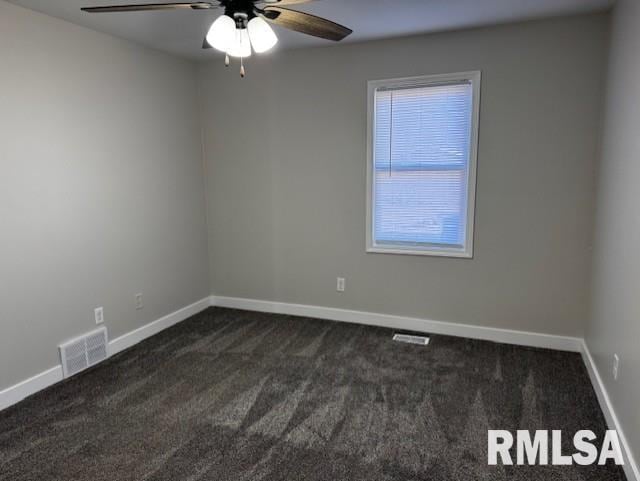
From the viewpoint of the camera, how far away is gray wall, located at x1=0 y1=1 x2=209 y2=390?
257 cm

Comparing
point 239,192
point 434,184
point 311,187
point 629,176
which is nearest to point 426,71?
point 434,184

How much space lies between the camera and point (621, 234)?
2.26 metres

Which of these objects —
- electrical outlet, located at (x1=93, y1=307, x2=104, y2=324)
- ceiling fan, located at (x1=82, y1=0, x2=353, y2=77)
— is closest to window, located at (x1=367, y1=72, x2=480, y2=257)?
ceiling fan, located at (x1=82, y1=0, x2=353, y2=77)

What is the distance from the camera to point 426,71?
10.9ft

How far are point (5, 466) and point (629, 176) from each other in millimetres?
3442

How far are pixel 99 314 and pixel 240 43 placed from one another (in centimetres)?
234

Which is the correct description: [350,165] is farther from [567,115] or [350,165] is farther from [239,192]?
[567,115]

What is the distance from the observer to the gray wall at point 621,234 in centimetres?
198

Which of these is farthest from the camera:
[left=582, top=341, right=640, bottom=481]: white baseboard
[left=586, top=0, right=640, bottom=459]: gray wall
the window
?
the window

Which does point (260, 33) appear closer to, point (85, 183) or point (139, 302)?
point (85, 183)

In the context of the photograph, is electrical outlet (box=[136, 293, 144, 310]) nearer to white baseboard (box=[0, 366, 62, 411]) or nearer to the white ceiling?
white baseboard (box=[0, 366, 62, 411])

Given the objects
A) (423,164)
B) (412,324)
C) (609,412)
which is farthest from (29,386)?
(609,412)

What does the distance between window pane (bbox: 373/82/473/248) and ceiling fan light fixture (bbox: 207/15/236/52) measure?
1859 mm

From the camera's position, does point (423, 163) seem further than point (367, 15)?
Yes
